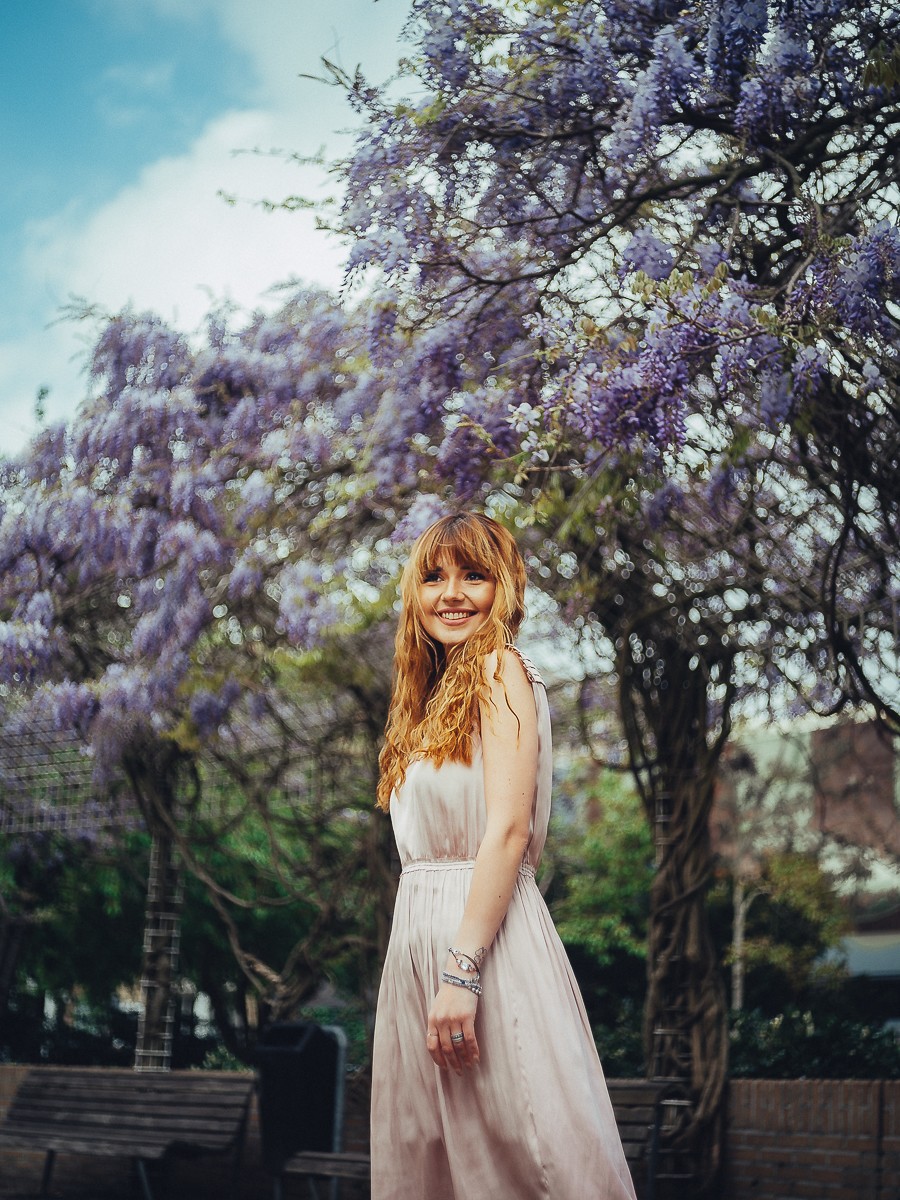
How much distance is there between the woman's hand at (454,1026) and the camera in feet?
6.69

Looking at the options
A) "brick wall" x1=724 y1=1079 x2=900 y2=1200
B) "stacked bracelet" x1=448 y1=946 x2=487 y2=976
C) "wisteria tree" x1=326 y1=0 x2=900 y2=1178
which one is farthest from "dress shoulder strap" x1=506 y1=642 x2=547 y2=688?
"brick wall" x1=724 y1=1079 x2=900 y2=1200

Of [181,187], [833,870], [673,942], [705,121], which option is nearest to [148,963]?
[673,942]

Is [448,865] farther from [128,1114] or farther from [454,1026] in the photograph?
Answer: [128,1114]

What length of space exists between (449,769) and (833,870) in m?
11.1

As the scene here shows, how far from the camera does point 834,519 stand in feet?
17.5

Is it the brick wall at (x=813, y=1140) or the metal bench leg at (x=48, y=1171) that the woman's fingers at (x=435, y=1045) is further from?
the metal bench leg at (x=48, y=1171)

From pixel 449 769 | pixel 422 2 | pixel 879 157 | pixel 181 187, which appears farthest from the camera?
pixel 181 187

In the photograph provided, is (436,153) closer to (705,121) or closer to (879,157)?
(705,121)

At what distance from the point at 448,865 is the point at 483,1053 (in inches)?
12.2

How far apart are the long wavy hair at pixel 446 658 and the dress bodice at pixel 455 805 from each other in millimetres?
29

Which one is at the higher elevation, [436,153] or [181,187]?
[181,187]

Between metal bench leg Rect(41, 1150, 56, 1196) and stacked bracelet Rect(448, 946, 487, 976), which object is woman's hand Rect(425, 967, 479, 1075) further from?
metal bench leg Rect(41, 1150, 56, 1196)

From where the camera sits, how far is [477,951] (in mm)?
2066

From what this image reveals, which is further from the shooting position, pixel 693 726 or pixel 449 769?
pixel 693 726
